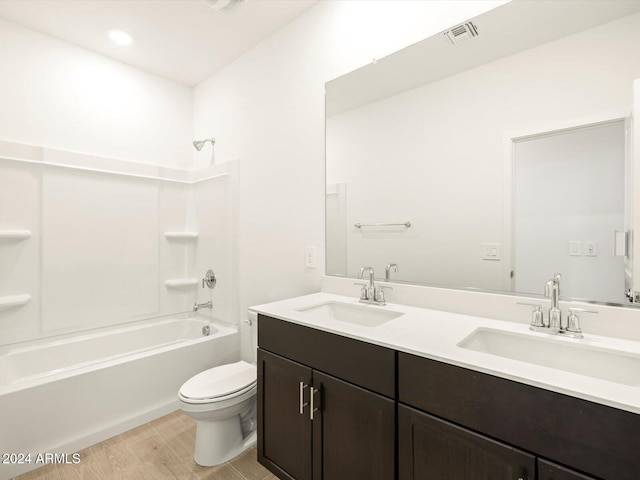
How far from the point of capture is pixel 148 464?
1737 millimetres

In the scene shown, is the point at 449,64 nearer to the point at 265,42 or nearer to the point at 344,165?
the point at 344,165

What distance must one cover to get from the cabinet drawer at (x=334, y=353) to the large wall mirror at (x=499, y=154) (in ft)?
1.93

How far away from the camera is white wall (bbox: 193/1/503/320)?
172cm

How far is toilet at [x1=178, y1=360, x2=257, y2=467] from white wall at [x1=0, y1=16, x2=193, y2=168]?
6.72 feet

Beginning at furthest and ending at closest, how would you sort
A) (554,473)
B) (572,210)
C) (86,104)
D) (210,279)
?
(210,279), (86,104), (572,210), (554,473)

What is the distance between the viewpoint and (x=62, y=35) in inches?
91.1

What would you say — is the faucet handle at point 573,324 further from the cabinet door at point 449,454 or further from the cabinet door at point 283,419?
the cabinet door at point 283,419

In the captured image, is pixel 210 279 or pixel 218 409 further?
pixel 210 279

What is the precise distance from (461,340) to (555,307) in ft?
1.20

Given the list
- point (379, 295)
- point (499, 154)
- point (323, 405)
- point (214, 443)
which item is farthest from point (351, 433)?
point (499, 154)

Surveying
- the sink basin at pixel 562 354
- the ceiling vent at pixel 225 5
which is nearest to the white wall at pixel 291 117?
the ceiling vent at pixel 225 5

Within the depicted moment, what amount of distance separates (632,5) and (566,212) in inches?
29.2

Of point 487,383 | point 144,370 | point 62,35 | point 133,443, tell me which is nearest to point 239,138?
point 62,35

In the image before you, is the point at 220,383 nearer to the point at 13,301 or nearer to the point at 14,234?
the point at 13,301
